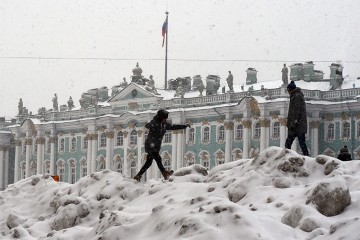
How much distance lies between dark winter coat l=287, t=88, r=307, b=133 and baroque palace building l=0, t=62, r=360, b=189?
106ft

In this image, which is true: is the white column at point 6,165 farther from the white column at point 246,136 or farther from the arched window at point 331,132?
the arched window at point 331,132

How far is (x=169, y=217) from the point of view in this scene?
31.1ft

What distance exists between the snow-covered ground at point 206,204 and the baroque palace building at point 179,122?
32.5m

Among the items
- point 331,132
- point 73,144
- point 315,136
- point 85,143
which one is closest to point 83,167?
point 85,143

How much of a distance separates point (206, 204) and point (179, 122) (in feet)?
141

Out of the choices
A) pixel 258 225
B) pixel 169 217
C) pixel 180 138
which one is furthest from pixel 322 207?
pixel 180 138

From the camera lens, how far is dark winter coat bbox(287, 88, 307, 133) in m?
13.0

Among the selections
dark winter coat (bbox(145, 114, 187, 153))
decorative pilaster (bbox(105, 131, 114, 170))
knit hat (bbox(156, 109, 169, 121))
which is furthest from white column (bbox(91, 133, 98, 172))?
knit hat (bbox(156, 109, 169, 121))

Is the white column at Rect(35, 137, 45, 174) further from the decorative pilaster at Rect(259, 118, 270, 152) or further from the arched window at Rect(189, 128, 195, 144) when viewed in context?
the decorative pilaster at Rect(259, 118, 270, 152)

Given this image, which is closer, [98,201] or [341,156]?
[98,201]

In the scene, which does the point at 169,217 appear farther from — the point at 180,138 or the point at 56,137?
the point at 56,137

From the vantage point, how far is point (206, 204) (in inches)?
375

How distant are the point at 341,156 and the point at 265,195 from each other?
429 centimetres

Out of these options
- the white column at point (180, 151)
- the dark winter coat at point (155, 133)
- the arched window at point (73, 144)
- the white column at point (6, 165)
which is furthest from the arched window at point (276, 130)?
the dark winter coat at point (155, 133)
